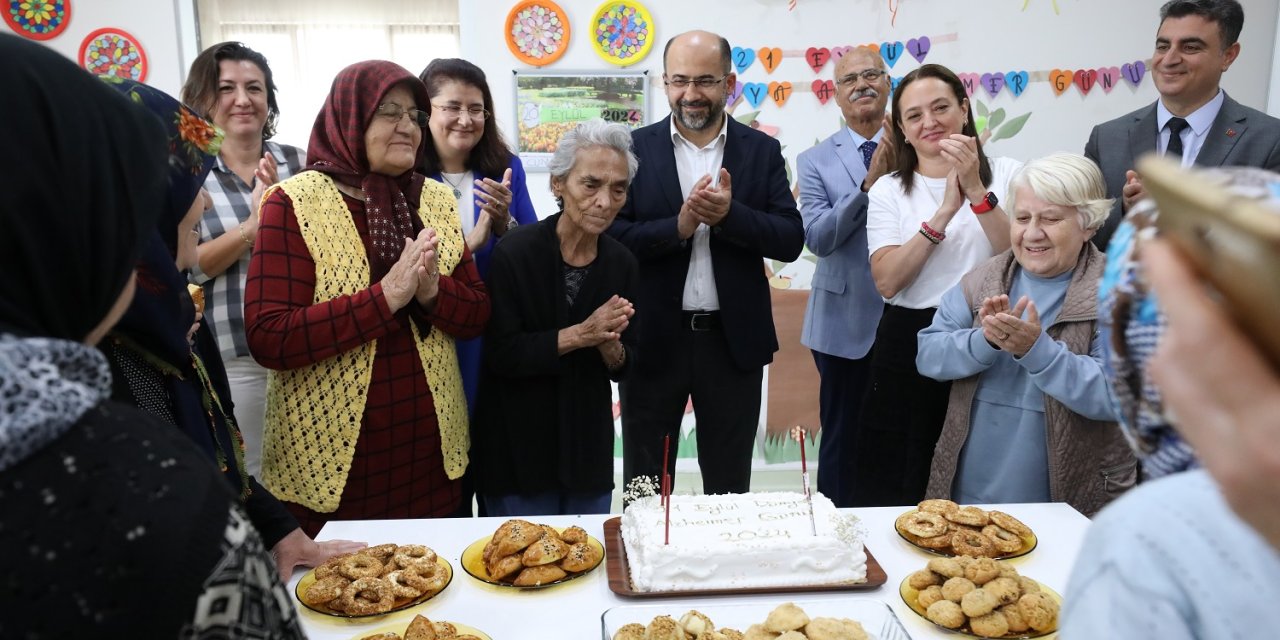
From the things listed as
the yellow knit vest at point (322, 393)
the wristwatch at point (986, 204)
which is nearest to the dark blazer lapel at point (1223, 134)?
the wristwatch at point (986, 204)

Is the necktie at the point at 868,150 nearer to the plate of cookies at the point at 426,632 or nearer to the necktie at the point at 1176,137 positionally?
the necktie at the point at 1176,137

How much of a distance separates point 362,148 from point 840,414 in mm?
2033

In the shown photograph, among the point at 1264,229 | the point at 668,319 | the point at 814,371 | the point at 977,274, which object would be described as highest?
the point at 1264,229

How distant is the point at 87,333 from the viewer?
28.9 inches

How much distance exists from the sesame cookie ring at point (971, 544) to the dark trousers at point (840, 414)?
1.49 meters

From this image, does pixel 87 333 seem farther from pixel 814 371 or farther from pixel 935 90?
pixel 814 371

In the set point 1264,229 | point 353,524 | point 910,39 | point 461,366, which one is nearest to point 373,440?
point 353,524

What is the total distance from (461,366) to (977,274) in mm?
1564

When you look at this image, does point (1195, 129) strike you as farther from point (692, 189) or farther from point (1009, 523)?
point (1009, 523)

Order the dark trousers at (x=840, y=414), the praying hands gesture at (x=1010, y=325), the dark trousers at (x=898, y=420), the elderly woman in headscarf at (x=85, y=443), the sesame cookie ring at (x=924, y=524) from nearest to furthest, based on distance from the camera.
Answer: the elderly woman in headscarf at (x=85, y=443) < the sesame cookie ring at (x=924, y=524) < the praying hands gesture at (x=1010, y=325) < the dark trousers at (x=898, y=420) < the dark trousers at (x=840, y=414)

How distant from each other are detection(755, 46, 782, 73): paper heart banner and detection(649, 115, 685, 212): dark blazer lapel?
153cm

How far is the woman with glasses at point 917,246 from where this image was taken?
249 centimetres

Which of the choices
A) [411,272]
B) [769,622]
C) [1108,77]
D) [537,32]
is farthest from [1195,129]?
[537,32]

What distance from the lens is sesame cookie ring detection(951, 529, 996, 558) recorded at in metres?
1.61
